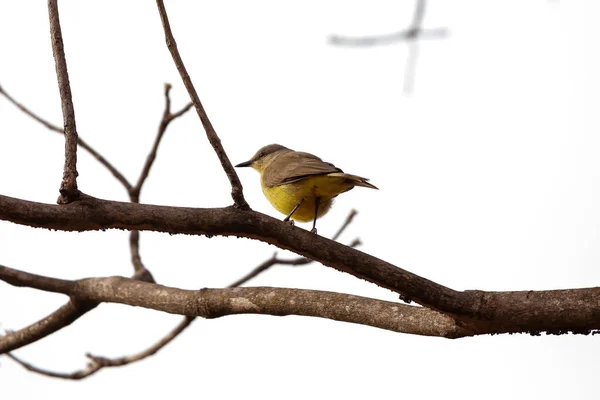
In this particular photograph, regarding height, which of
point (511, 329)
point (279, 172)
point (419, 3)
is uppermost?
point (279, 172)

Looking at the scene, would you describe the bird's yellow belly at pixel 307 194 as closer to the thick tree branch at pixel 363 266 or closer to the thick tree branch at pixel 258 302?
the thick tree branch at pixel 258 302

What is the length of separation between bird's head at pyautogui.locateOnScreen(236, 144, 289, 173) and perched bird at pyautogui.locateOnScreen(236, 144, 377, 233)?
3.59 ft

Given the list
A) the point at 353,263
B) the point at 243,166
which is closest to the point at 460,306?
the point at 353,263

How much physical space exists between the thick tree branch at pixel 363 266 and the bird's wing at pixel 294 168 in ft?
5.39

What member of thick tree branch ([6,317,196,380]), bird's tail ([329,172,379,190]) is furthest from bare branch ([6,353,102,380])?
bird's tail ([329,172,379,190])

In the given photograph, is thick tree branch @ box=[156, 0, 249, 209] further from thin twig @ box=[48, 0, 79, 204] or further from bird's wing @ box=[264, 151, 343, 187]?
bird's wing @ box=[264, 151, 343, 187]

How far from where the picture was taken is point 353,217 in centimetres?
543

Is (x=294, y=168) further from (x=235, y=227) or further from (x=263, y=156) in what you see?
(x=235, y=227)

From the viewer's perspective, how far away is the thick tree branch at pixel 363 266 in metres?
2.80

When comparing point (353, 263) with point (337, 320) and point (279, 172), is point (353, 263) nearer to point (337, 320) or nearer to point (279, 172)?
point (337, 320)

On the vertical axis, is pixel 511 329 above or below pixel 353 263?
below

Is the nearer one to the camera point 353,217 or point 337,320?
point 337,320

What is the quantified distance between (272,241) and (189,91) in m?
0.68

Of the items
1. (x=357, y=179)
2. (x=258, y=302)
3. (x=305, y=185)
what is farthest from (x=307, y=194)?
(x=258, y=302)
